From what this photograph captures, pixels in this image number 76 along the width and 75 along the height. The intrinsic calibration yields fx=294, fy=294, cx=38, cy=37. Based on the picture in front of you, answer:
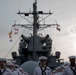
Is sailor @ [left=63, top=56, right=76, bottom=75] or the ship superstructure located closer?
sailor @ [left=63, top=56, right=76, bottom=75]

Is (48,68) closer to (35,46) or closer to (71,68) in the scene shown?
(71,68)

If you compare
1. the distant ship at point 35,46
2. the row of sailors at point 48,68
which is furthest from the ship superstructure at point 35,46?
the row of sailors at point 48,68

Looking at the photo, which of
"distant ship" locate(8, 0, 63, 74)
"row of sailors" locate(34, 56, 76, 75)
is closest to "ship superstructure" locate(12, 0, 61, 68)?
"distant ship" locate(8, 0, 63, 74)

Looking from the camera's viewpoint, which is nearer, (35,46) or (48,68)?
(48,68)

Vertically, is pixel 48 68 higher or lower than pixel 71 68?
lower

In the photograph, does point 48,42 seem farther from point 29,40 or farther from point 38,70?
point 38,70

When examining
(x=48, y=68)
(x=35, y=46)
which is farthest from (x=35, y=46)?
(x=48, y=68)

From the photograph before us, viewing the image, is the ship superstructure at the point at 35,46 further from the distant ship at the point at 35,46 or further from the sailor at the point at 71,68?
the sailor at the point at 71,68

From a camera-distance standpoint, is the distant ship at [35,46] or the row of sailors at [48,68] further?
the distant ship at [35,46]

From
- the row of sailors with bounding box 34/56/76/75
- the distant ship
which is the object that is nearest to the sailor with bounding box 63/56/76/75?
the row of sailors with bounding box 34/56/76/75

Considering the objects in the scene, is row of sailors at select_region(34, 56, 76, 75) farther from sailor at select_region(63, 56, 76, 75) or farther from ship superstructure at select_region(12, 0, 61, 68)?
ship superstructure at select_region(12, 0, 61, 68)

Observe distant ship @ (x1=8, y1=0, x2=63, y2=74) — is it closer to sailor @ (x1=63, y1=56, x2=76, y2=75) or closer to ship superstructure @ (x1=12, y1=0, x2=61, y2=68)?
ship superstructure @ (x1=12, y1=0, x2=61, y2=68)

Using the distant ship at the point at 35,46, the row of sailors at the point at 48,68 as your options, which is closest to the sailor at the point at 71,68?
the row of sailors at the point at 48,68

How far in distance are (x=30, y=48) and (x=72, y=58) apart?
46.2 feet
